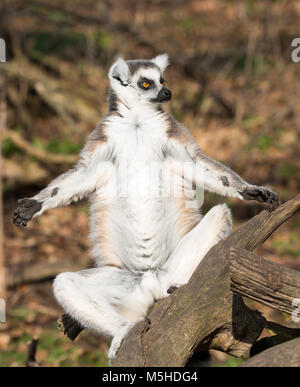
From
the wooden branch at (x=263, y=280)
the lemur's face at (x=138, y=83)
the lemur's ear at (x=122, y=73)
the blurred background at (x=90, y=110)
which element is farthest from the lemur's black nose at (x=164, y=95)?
the blurred background at (x=90, y=110)

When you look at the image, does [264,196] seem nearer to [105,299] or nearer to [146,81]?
[105,299]

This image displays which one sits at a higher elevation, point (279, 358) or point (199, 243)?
point (199, 243)

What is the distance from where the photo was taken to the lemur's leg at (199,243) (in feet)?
12.7

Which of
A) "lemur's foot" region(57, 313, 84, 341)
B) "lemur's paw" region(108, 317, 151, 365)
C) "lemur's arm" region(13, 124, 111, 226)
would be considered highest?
"lemur's arm" region(13, 124, 111, 226)

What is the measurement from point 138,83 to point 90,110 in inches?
275

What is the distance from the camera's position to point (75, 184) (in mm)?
4129

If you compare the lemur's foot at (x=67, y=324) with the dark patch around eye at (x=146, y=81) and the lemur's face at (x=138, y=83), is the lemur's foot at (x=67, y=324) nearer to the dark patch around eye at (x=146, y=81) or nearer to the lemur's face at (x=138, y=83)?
the lemur's face at (x=138, y=83)

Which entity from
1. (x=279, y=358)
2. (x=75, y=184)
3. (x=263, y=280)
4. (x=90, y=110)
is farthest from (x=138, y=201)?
(x=90, y=110)

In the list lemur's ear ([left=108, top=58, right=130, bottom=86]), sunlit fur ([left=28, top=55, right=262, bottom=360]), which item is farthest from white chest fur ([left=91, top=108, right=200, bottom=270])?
lemur's ear ([left=108, top=58, right=130, bottom=86])

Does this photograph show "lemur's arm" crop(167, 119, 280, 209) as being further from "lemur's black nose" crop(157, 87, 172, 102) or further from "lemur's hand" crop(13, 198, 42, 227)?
"lemur's hand" crop(13, 198, 42, 227)

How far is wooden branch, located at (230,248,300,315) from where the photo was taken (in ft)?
9.95

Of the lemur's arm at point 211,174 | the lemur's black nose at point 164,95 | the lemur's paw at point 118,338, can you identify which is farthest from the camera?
the lemur's black nose at point 164,95

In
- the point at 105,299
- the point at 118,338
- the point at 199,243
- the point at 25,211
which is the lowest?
the point at 118,338

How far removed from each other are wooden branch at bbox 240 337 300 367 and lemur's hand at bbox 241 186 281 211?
0.97 metres
